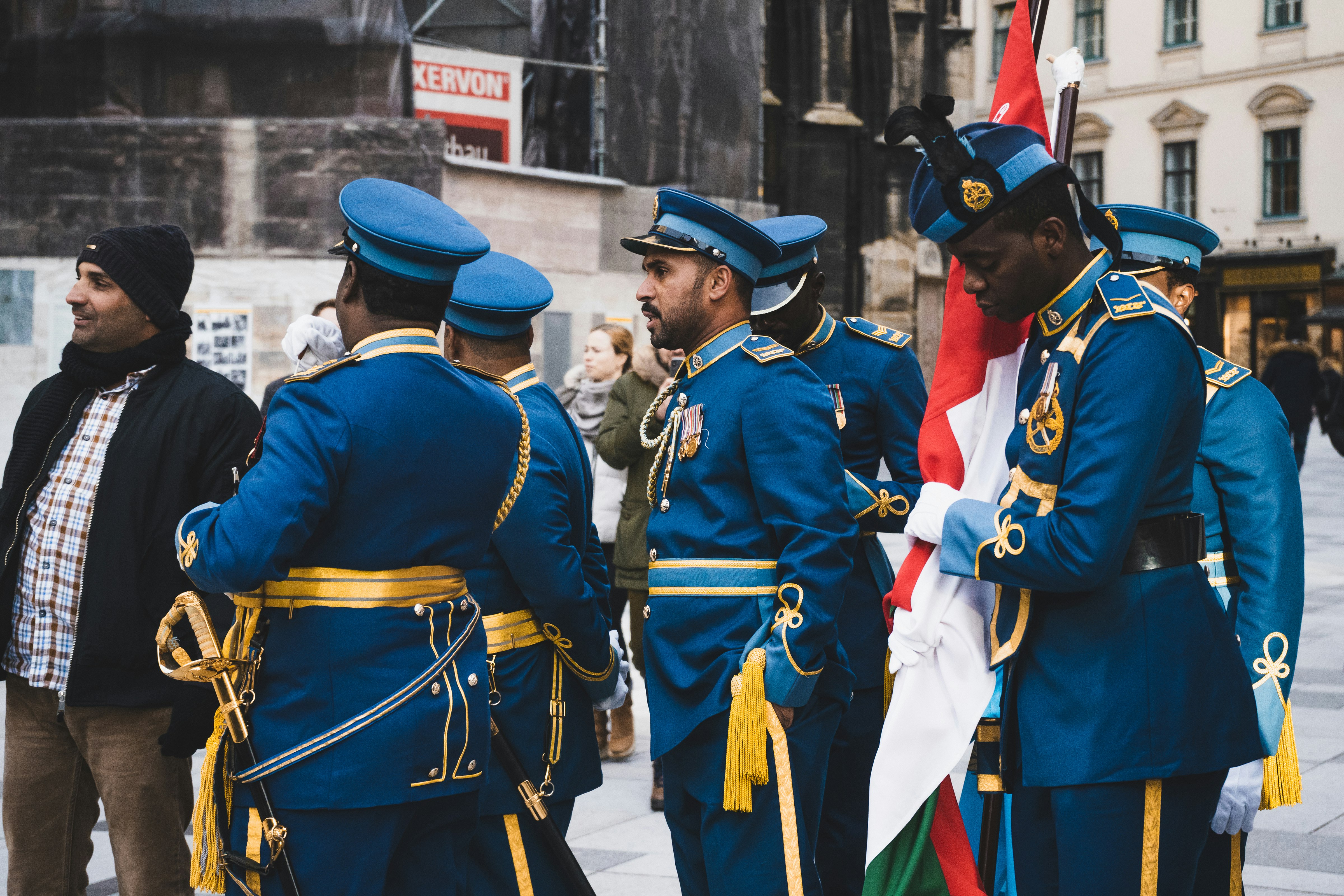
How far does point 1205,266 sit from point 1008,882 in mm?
35307

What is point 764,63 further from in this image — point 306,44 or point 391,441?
point 391,441

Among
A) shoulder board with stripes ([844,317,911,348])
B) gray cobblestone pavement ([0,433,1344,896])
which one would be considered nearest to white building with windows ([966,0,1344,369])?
gray cobblestone pavement ([0,433,1344,896])

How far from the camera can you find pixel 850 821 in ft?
13.6

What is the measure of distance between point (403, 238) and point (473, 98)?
10.0 meters

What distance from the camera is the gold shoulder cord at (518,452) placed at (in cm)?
329

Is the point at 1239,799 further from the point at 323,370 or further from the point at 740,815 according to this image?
the point at 323,370

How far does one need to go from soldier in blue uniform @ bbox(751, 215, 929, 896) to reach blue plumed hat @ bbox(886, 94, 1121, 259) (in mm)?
1258

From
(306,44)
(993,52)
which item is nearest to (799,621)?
(306,44)

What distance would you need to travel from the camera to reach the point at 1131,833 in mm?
2660

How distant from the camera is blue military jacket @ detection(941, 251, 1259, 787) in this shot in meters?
2.61

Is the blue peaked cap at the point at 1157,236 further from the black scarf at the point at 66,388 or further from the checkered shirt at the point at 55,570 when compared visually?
the checkered shirt at the point at 55,570

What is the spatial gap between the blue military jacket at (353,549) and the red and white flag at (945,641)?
0.96m

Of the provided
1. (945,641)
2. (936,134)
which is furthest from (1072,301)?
(945,641)

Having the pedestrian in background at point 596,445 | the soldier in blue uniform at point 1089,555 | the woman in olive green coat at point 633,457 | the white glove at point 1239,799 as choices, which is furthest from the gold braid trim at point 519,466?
the pedestrian in background at point 596,445
